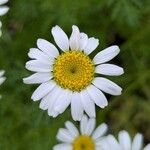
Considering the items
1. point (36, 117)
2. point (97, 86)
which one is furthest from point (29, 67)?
point (36, 117)

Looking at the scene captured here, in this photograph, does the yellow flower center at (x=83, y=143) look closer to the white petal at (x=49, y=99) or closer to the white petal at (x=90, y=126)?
the white petal at (x=90, y=126)

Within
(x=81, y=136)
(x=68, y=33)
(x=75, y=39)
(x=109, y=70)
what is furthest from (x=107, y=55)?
(x=68, y=33)

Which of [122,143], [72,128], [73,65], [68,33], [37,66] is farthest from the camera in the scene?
[68,33]

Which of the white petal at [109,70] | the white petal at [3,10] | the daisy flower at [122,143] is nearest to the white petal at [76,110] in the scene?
the white petal at [109,70]

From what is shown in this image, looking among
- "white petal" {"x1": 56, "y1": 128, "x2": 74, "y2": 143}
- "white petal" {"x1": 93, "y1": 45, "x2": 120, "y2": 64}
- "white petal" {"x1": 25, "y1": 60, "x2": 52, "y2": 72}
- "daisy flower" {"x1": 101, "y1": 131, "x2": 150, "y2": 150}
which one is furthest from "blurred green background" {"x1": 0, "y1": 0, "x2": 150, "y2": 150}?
"white petal" {"x1": 93, "y1": 45, "x2": 120, "y2": 64}

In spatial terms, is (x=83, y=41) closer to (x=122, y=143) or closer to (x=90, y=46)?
(x=90, y=46)

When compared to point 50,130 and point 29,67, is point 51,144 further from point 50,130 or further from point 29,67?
point 29,67

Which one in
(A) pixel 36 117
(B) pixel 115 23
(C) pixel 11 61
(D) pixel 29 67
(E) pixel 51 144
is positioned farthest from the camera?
(B) pixel 115 23

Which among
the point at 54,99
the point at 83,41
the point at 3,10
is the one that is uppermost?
the point at 3,10
